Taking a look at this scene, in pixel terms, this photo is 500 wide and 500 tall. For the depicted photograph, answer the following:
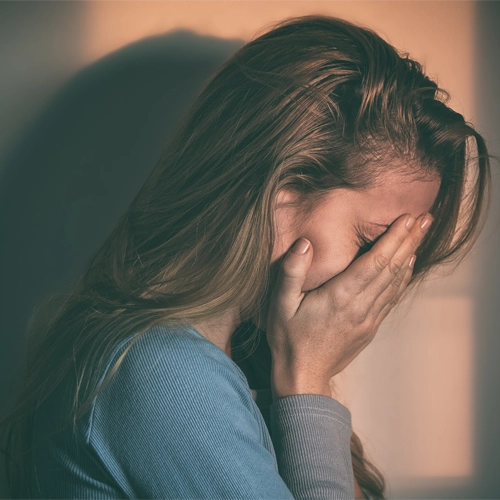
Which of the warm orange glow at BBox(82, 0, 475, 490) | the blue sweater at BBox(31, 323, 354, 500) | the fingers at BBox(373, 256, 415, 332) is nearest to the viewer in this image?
the blue sweater at BBox(31, 323, 354, 500)

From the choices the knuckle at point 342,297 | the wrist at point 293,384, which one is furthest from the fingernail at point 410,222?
the wrist at point 293,384

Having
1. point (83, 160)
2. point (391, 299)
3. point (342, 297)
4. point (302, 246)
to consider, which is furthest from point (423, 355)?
point (83, 160)

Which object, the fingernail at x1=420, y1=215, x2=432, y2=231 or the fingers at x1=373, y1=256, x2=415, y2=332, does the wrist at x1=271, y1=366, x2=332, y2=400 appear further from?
the fingernail at x1=420, y1=215, x2=432, y2=231

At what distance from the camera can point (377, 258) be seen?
2.64 feet

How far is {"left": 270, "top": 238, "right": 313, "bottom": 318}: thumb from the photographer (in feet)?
2.55

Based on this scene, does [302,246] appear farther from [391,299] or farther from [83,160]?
[83,160]

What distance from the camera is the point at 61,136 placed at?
0.97 meters

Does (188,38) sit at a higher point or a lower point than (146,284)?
higher

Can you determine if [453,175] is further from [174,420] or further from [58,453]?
[58,453]

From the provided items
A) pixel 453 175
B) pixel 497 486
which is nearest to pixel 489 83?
pixel 453 175

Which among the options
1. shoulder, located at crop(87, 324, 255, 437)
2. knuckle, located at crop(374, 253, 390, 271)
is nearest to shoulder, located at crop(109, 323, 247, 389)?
shoulder, located at crop(87, 324, 255, 437)

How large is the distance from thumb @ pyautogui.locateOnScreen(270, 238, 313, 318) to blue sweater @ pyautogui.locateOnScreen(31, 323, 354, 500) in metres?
0.16

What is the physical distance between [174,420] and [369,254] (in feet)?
1.25

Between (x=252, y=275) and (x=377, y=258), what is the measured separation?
7.6 inches
